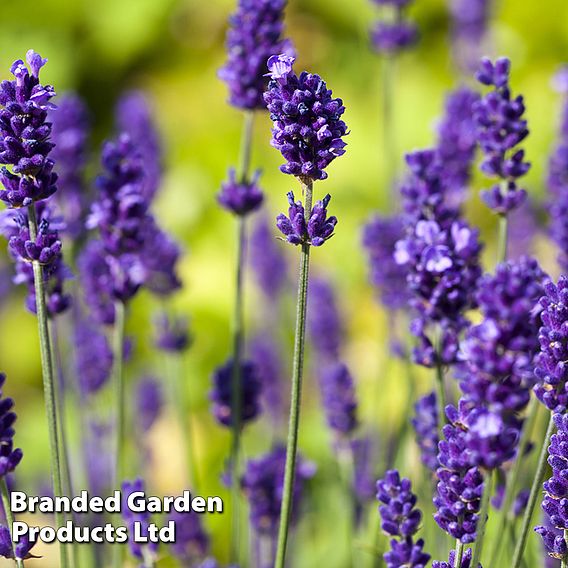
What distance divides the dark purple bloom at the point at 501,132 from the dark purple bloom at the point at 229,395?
646 mm

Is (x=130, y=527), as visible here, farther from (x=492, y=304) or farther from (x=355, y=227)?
(x=355, y=227)

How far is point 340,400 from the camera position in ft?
7.23

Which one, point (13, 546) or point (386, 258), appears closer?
→ point (13, 546)

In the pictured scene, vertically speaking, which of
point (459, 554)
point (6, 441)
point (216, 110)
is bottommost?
point (459, 554)

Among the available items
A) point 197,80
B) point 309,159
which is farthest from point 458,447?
point 197,80

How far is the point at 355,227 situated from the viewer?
493cm

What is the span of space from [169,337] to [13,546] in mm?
924

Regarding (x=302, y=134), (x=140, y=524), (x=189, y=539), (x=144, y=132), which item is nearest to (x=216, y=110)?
(x=144, y=132)

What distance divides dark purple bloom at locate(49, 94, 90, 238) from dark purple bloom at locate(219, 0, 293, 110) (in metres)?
0.52

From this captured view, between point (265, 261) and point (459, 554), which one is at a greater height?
point (265, 261)

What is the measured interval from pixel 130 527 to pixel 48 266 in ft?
1.53

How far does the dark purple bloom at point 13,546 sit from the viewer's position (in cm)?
141

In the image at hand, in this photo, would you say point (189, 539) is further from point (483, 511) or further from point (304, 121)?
point (304, 121)

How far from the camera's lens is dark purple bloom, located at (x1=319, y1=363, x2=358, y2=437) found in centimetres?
218
